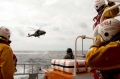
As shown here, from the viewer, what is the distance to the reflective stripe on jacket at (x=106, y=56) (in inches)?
69.7

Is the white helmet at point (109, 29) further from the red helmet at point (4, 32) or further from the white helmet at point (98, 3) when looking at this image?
the red helmet at point (4, 32)

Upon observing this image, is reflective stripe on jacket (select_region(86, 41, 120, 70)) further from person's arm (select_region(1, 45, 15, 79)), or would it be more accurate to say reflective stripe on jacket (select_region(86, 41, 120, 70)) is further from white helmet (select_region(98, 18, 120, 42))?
person's arm (select_region(1, 45, 15, 79))

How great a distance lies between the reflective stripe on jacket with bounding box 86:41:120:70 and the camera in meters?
1.77

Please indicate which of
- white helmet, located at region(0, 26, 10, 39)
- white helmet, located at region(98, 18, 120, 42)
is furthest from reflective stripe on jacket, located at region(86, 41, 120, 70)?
A: white helmet, located at region(0, 26, 10, 39)

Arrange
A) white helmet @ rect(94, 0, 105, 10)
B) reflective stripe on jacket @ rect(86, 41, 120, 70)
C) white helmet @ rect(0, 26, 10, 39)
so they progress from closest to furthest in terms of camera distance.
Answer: reflective stripe on jacket @ rect(86, 41, 120, 70), white helmet @ rect(0, 26, 10, 39), white helmet @ rect(94, 0, 105, 10)

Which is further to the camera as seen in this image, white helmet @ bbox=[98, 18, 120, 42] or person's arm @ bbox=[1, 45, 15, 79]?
person's arm @ bbox=[1, 45, 15, 79]

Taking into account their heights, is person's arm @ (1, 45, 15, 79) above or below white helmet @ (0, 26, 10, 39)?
below

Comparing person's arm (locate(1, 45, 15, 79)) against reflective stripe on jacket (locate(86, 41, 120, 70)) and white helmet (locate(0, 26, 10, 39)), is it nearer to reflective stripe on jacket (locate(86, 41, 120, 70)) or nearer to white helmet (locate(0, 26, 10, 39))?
white helmet (locate(0, 26, 10, 39))

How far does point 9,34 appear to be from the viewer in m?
3.27

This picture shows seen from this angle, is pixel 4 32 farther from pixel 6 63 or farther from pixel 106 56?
pixel 106 56

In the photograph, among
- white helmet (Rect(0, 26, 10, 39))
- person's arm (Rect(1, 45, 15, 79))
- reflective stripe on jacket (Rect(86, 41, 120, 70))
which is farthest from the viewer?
white helmet (Rect(0, 26, 10, 39))

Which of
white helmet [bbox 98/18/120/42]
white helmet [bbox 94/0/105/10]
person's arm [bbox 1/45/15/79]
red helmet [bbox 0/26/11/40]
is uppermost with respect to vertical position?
white helmet [bbox 94/0/105/10]

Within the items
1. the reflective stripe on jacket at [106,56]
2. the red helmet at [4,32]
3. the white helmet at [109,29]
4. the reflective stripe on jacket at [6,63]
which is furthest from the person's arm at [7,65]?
the white helmet at [109,29]

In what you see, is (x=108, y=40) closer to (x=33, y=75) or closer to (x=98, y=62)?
(x=98, y=62)
